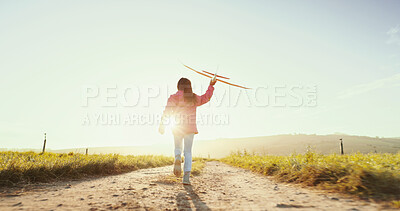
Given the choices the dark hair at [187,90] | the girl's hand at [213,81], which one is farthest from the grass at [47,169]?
the girl's hand at [213,81]

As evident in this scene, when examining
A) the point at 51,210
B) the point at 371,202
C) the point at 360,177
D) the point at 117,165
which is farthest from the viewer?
the point at 117,165

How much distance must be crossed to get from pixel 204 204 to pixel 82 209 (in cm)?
153

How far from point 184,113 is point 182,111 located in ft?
0.25

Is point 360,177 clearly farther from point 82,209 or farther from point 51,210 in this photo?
point 51,210

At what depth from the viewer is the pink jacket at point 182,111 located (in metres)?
4.88

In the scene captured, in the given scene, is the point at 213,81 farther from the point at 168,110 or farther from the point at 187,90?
the point at 168,110

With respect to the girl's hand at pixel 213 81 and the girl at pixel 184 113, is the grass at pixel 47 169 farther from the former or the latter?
the girl's hand at pixel 213 81

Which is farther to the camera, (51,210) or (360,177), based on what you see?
(360,177)

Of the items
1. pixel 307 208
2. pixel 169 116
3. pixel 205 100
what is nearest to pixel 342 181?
pixel 307 208

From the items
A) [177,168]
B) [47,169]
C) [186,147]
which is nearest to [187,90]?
[186,147]

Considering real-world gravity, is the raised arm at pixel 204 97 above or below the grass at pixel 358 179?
above

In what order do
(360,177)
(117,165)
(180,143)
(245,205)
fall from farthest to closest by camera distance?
(117,165) < (180,143) < (360,177) < (245,205)

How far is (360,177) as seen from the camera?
321cm

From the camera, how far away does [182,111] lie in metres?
5.08
